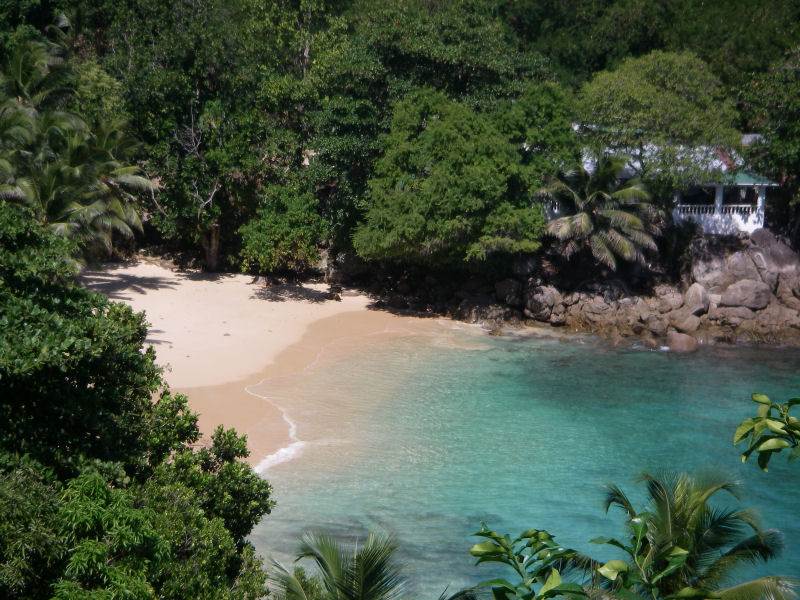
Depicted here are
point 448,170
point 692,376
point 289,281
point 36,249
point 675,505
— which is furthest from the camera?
point 289,281

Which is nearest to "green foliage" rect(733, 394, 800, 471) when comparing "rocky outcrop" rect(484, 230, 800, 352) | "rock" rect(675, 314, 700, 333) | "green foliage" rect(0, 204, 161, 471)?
"green foliage" rect(0, 204, 161, 471)

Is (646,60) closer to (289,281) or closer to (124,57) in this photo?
(289,281)

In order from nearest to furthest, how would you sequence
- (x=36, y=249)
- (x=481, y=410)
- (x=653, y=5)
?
(x=36, y=249)
(x=481, y=410)
(x=653, y=5)

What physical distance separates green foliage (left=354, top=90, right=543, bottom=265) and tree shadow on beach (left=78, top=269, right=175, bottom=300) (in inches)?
301

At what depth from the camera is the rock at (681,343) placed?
1062 inches

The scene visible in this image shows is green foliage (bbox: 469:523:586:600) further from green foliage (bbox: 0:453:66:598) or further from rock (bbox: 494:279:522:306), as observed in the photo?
rock (bbox: 494:279:522:306)

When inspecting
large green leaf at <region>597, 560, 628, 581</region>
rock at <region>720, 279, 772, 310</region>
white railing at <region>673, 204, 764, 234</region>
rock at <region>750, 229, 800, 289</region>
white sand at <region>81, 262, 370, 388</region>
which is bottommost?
white sand at <region>81, 262, 370, 388</region>

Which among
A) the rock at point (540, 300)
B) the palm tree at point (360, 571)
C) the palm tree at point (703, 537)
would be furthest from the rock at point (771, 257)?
the palm tree at point (360, 571)

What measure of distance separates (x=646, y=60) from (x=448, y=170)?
9116mm

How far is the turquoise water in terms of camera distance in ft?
48.8

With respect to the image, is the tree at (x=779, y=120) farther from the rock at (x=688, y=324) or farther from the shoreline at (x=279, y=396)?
the shoreline at (x=279, y=396)

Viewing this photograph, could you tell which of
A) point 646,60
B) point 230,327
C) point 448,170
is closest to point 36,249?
point 230,327

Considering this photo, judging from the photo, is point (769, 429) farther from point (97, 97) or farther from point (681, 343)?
point (97, 97)

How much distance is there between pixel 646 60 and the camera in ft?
95.6
